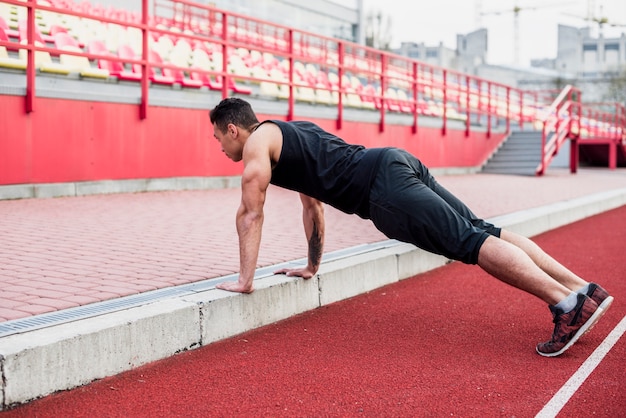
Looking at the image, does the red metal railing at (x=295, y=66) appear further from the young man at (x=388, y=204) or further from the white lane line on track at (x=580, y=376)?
the white lane line on track at (x=580, y=376)

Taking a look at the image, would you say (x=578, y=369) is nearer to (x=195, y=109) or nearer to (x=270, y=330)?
(x=270, y=330)

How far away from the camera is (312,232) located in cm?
451

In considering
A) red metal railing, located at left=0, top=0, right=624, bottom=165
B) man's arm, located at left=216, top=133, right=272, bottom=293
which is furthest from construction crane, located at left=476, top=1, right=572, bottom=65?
man's arm, located at left=216, top=133, right=272, bottom=293

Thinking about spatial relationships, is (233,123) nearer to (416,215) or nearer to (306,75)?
(416,215)

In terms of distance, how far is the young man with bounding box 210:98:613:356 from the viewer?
11.9 feet

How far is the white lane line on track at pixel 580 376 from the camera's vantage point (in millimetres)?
2912

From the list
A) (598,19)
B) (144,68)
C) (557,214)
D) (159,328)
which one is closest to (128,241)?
(159,328)

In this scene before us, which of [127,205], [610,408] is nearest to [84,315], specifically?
[610,408]

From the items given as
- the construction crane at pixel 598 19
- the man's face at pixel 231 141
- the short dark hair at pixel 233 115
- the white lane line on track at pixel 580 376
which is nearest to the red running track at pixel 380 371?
the white lane line on track at pixel 580 376

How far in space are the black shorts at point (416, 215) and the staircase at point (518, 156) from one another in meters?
15.6

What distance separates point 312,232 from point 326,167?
0.73m

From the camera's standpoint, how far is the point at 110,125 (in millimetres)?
9445

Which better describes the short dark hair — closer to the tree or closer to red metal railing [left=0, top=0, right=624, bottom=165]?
red metal railing [left=0, top=0, right=624, bottom=165]

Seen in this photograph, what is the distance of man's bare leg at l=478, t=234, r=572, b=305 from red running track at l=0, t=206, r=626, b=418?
0.32m
